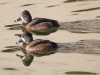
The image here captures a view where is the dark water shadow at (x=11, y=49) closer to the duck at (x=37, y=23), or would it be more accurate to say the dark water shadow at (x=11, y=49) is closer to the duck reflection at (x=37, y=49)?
the duck reflection at (x=37, y=49)

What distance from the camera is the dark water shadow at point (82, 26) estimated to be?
1506cm

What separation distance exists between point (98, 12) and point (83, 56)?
5.15m

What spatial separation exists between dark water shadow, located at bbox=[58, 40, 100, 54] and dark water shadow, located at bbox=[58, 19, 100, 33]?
123 centimetres

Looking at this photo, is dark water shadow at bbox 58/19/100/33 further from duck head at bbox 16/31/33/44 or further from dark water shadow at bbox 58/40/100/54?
duck head at bbox 16/31/33/44

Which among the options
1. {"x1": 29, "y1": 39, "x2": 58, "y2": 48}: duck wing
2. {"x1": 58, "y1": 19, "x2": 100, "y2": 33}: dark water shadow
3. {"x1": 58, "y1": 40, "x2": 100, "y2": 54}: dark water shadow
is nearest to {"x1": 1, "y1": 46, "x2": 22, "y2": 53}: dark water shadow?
{"x1": 29, "y1": 39, "x2": 58, "y2": 48}: duck wing

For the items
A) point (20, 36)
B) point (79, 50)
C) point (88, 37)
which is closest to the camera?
point (79, 50)

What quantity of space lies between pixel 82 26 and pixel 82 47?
2.47 meters

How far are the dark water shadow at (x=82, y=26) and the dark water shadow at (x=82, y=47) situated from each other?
123 centimetres

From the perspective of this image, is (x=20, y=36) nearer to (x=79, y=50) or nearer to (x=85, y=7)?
(x=79, y=50)

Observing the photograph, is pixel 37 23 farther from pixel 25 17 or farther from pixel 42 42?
pixel 42 42

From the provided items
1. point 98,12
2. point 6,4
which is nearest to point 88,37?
point 98,12

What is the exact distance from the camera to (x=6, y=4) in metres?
20.2

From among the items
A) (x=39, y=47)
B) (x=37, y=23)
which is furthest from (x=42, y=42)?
(x=37, y=23)

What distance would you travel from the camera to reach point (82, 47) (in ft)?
43.6
